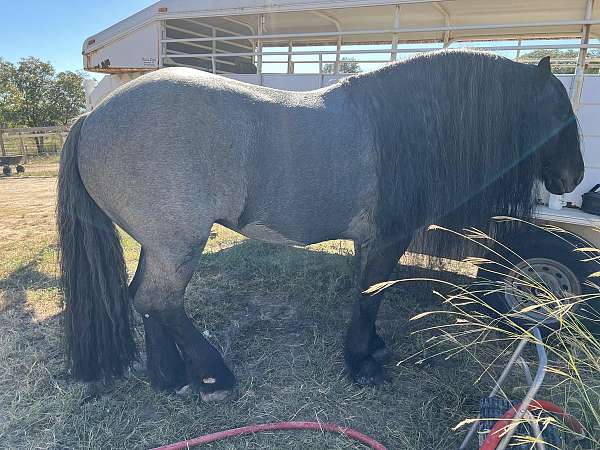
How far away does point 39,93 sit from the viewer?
79.2 ft

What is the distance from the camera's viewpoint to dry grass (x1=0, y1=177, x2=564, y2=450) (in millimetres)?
2158

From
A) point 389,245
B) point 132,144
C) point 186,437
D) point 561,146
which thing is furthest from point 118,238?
point 561,146

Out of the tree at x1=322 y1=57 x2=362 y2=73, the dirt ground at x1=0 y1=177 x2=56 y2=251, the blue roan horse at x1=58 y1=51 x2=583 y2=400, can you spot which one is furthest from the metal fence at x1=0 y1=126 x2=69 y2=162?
the blue roan horse at x1=58 y1=51 x2=583 y2=400

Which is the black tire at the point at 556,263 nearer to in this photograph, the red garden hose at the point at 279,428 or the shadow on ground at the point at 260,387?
the shadow on ground at the point at 260,387

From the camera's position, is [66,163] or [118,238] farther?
[118,238]

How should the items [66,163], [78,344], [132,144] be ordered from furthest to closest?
[78,344]
[66,163]
[132,144]

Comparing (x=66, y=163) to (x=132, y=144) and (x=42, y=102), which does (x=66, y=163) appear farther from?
(x=42, y=102)

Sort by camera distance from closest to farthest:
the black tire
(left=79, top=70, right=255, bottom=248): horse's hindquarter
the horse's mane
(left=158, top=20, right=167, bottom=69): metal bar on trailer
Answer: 1. (left=79, top=70, right=255, bottom=248): horse's hindquarter
2. the horse's mane
3. the black tire
4. (left=158, top=20, right=167, bottom=69): metal bar on trailer

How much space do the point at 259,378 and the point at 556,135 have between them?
2398 millimetres

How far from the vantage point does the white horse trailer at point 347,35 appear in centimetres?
284

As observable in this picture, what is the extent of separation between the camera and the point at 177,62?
477 cm

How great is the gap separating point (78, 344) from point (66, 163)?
1.00 meters

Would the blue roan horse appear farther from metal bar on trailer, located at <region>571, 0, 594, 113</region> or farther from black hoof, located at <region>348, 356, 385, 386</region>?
metal bar on trailer, located at <region>571, 0, 594, 113</region>

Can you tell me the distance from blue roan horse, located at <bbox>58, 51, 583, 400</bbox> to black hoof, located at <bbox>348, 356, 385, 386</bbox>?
0.01m
